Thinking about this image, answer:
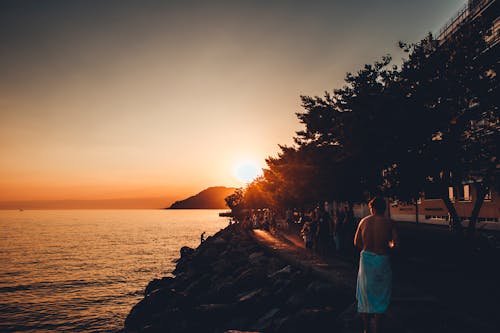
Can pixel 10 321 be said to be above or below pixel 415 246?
below

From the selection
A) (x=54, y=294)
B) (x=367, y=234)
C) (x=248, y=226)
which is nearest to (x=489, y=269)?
(x=367, y=234)

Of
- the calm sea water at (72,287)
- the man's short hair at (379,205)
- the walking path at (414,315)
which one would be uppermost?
the man's short hair at (379,205)

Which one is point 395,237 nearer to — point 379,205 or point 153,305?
point 379,205

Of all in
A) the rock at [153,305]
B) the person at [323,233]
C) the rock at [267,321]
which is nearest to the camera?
the rock at [267,321]

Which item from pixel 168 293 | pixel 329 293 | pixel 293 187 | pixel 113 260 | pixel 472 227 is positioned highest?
pixel 293 187

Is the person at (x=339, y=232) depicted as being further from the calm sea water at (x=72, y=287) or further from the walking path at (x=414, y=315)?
the calm sea water at (x=72, y=287)

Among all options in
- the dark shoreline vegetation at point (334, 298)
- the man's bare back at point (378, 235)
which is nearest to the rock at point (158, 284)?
the dark shoreline vegetation at point (334, 298)

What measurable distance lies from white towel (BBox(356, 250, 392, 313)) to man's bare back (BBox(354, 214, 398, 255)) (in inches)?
4.5

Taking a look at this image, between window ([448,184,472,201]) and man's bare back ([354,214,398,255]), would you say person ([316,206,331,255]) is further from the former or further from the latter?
window ([448,184,472,201])

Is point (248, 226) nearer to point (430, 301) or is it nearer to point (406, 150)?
point (406, 150)

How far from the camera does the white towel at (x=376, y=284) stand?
18.4 feet

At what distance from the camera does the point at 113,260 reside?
45188 mm

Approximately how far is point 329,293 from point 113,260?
135 ft

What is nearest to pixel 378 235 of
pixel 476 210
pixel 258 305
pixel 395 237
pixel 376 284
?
pixel 395 237
